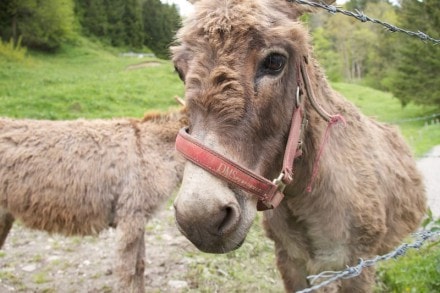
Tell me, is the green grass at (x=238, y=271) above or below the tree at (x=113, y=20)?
above

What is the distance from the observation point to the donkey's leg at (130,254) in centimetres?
375

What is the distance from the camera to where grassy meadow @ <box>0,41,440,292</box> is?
4.18 meters

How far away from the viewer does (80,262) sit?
183 inches

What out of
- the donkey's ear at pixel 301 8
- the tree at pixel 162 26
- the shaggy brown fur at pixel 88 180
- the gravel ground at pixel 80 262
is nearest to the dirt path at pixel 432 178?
the gravel ground at pixel 80 262

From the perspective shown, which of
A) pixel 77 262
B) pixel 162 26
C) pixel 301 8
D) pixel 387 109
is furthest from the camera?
pixel 387 109

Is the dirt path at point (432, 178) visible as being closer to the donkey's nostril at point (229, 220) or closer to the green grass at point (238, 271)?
the green grass at point (238, 271)

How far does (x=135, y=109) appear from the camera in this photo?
1343 cm

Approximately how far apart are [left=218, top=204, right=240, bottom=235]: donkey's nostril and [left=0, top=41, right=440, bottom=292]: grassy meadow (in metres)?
2.65

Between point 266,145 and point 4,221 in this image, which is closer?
point 266,145

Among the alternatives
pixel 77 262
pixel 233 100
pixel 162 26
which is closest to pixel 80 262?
pixel 77 262

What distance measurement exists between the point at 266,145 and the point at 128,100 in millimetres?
13353

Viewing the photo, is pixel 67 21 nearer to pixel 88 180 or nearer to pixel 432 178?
pixel 432 178

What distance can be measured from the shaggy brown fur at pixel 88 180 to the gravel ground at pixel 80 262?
351 millimetres

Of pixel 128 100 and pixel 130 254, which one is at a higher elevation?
pixel 130 254
